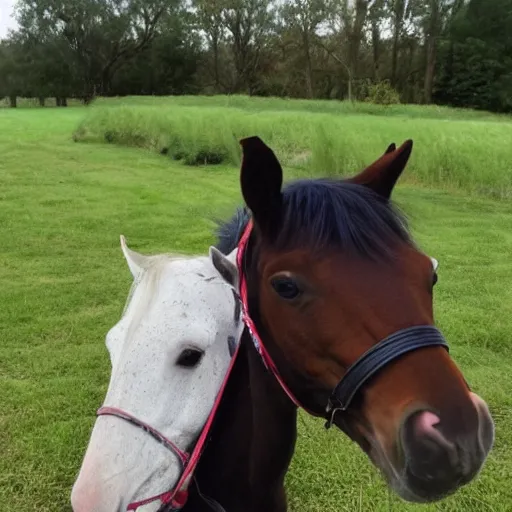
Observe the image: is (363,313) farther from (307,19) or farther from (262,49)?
(262,49)

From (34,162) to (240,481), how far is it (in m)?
11.9

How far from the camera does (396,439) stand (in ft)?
3.10

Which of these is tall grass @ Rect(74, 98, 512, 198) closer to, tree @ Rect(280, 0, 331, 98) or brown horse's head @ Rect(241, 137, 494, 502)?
brown horse's head @ Rect(241, 137, 494, 502)

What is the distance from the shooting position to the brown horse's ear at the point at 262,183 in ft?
3.68

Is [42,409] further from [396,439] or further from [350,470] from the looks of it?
[396,439]

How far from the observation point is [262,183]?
1.18 metres

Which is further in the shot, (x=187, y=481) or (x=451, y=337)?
(x=451, y=337)

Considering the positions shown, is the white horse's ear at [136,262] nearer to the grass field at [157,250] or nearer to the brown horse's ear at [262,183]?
the grass field at [157,250]

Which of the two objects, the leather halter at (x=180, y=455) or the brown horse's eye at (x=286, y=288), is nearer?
the brown horse's eye at (x=286, y=288)

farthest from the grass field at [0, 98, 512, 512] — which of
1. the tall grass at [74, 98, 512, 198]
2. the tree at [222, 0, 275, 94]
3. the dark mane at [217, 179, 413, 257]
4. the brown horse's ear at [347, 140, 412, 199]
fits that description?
the tree at [222, 0, 275, 94]

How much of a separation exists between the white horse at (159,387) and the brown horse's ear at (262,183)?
18cm

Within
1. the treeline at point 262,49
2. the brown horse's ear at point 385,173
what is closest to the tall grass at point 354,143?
the brown horse's ear at point 385,173

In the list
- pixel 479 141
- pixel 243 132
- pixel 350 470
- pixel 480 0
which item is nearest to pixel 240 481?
pixel 350 470

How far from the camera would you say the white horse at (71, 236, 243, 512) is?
1.29 m
